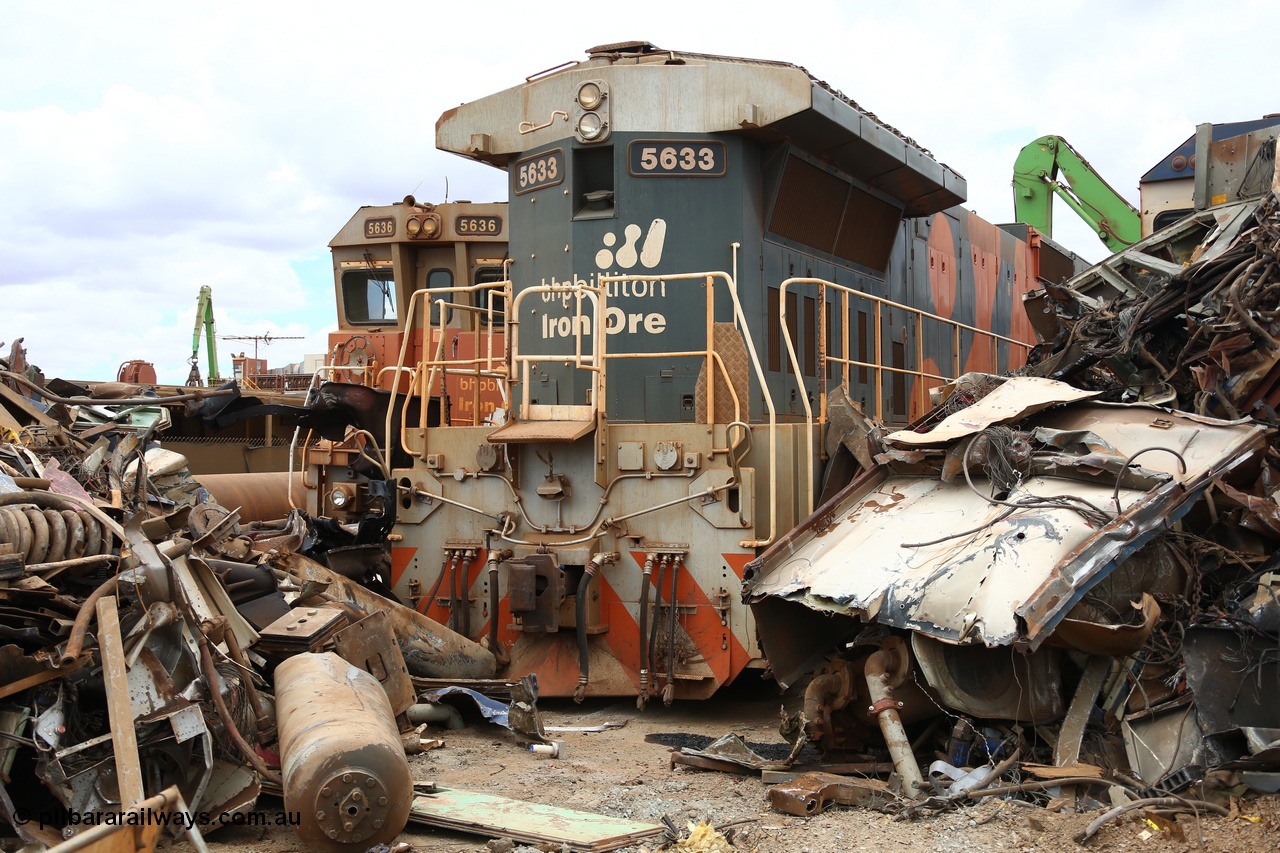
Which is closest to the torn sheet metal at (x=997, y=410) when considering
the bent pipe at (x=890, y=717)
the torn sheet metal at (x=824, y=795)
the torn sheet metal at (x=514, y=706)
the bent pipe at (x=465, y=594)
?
the bent pipe at (x=890, y=717)

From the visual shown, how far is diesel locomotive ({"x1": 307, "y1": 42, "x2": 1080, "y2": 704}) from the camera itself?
6.66 metres

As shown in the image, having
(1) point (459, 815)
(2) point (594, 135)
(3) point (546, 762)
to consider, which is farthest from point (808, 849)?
(2) point (594, 135)

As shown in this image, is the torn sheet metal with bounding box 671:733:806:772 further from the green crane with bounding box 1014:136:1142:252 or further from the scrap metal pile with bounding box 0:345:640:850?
the green crane with bounding box 1014:136:1142:252

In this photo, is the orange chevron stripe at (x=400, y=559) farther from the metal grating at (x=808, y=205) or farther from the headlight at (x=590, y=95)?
the metal grating at (x=808, y=205)

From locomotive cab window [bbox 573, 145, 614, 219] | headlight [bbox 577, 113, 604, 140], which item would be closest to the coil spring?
locomotive cab window [bbox 573, 145, 614, 219]

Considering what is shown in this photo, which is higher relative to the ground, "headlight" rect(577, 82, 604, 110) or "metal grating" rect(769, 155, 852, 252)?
"headlight" rect(577, 82, 604, 110)

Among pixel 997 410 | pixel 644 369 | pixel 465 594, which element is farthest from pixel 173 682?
pixel 997 410

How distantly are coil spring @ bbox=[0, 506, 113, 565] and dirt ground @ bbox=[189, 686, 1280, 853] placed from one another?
4.30 feet

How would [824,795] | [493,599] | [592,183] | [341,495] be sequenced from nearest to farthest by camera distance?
[824,795]
[493,599]
[592,183]
[341,495]

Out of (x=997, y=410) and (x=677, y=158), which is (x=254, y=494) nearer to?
(x=677, y=158)

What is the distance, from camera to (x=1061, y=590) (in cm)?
445

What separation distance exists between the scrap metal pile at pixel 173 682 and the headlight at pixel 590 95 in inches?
141

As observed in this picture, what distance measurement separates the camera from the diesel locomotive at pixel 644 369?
6656 millimetres

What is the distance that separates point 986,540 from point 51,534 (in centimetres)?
405
